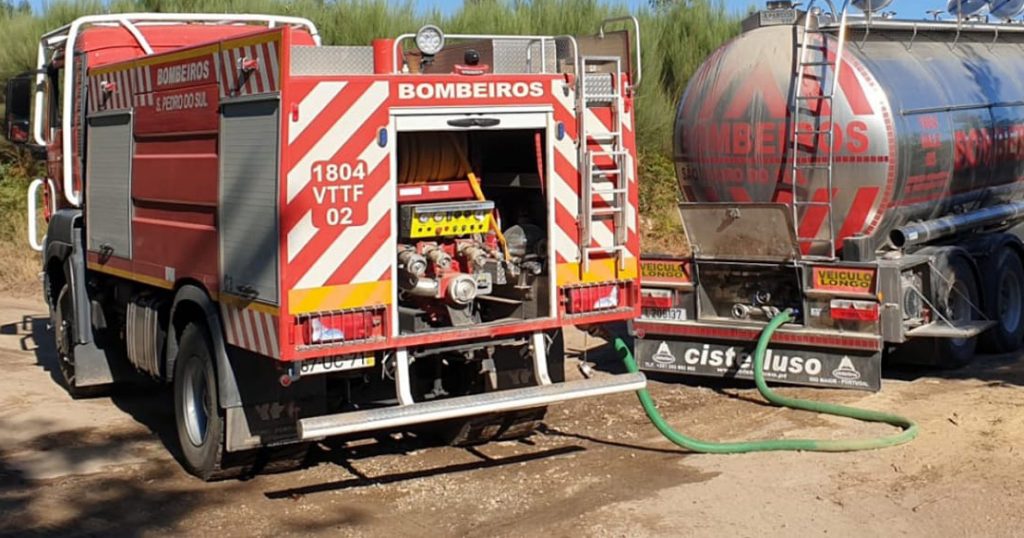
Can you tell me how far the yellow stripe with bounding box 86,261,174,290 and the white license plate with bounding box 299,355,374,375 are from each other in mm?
1601

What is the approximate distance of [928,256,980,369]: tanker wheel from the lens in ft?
34.0

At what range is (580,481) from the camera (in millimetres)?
7668

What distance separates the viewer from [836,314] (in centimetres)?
973

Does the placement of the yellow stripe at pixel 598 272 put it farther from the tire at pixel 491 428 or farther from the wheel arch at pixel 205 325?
the wheel arch at pixel 205 325

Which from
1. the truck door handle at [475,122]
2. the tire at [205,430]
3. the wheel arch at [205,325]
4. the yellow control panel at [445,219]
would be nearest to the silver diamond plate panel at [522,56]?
the truck door handle at [475,122]

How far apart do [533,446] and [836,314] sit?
2.68m

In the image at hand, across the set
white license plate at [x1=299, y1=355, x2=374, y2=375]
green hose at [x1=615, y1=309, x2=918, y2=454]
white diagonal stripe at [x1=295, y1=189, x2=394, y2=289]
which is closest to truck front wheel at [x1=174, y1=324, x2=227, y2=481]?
white license plate at [x1=299, y1=355, x2=374, y2=375]

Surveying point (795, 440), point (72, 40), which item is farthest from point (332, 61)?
point (72, 40)

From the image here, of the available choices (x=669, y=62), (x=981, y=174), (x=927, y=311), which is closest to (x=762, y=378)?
(x=927, y=311)

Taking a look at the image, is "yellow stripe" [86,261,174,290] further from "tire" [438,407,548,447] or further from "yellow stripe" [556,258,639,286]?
"yellow stripe" [556,258,639,286]

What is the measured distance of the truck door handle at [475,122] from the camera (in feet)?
23.7

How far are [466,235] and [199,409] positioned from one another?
2.02m

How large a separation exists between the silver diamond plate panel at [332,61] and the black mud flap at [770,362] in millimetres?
4392

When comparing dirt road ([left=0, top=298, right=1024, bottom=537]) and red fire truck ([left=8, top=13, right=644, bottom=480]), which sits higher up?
red fire truck ([left=8, top=13, right=644, bottom=480])
